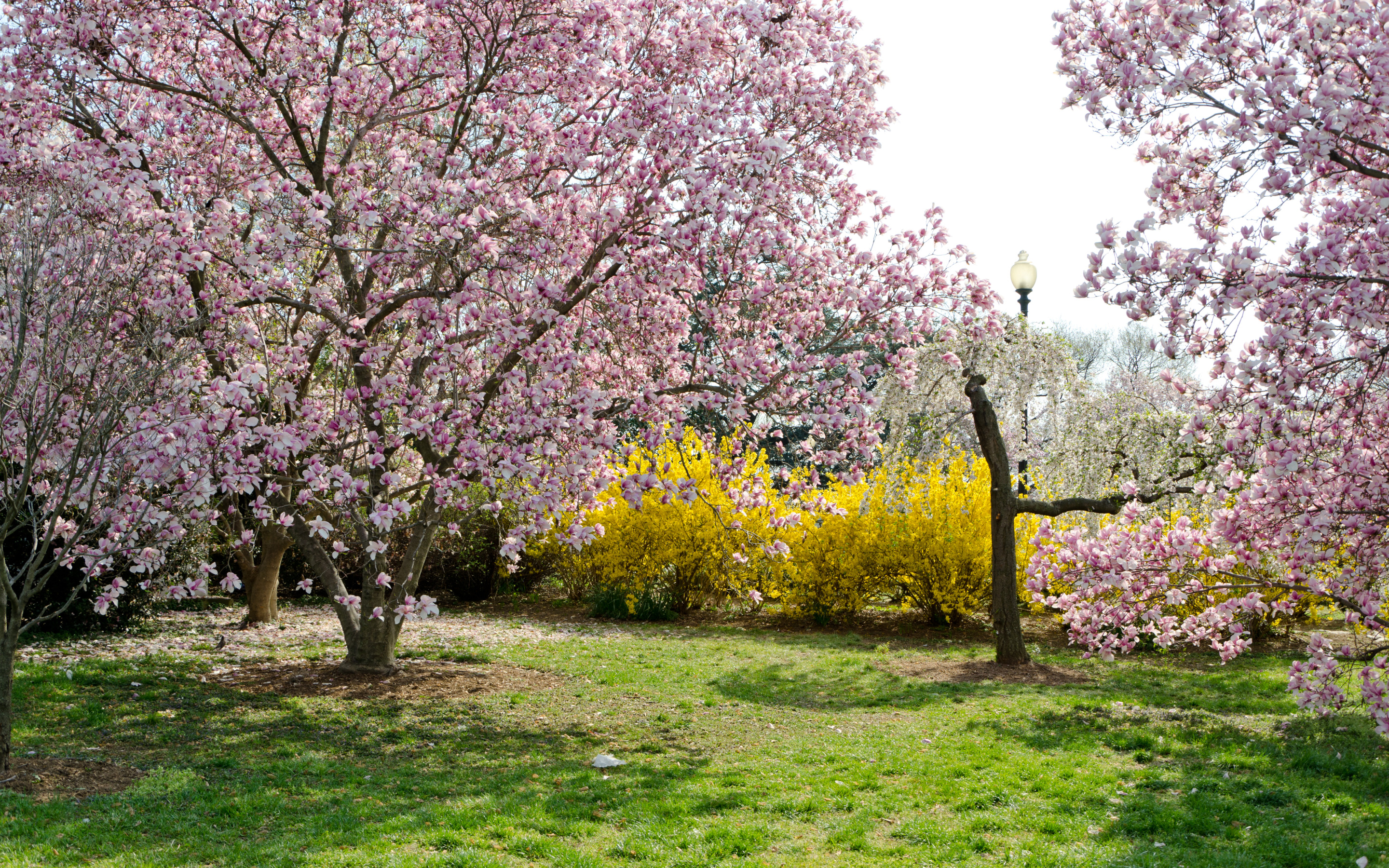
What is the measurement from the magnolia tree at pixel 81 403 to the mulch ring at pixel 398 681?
1729 millimetres

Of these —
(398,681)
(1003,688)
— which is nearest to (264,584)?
(398,681)

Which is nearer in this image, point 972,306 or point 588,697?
point 972,306

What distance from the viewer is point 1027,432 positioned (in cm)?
Result: 1611

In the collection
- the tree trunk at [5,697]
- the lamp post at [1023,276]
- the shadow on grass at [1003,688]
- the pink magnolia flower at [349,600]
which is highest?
the lamp post at [1023,276]

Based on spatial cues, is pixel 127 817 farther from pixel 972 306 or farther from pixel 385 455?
pixel 972 306

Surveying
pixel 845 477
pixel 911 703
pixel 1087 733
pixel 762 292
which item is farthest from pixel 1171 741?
pixel 762 292

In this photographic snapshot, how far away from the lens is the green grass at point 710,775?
4.62 meters

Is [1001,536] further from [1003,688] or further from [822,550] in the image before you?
[822,550]

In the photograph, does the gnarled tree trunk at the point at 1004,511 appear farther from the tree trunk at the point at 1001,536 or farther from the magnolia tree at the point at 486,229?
the magnolia tree at the point at 486,229

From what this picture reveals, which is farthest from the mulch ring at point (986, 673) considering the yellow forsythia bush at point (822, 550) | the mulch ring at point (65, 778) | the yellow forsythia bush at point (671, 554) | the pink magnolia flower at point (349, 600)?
the mulch ring at point (65, 778)

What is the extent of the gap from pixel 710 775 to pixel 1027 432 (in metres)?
11.7

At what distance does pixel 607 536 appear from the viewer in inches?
546

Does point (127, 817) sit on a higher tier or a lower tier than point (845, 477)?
lower

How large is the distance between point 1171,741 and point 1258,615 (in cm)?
501
